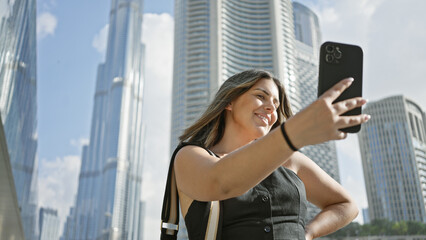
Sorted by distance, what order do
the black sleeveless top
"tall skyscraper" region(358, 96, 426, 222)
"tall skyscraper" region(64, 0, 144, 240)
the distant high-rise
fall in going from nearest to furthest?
the black sleeveless top < "tall skyscraper" region(358, 96, 426, 222) < the distant high-rise < "tall skyscraper" region(64, 0, 144, 240)

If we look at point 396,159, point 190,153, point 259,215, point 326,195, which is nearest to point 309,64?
point 396,159

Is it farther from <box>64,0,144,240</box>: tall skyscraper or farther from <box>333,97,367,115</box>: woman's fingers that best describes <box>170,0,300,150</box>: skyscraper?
<box>333,97,367,115</box>: woman's fingers

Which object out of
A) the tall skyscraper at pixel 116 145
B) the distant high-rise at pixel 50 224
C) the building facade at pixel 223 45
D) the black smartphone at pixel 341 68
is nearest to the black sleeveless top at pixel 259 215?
the black smartphone at pixel 341 68

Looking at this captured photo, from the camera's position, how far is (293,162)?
1280mm

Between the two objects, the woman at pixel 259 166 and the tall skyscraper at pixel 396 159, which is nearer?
the woman at pixel 259 166

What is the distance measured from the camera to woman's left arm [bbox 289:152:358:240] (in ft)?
4.00

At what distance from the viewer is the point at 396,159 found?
59.2m

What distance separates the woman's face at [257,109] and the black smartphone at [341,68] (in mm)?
347

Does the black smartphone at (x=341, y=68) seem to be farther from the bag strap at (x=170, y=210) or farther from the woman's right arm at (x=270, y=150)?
the bag strap at (x=170, y=210)

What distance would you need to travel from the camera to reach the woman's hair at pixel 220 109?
48.4 inches

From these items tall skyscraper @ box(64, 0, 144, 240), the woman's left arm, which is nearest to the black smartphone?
the woman's left arm

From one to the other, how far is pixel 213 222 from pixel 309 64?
100134 mm

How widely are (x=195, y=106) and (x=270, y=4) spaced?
22.0 metres

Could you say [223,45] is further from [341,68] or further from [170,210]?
[341,68]
